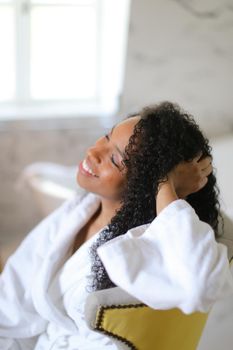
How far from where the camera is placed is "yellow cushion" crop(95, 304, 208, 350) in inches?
37.1

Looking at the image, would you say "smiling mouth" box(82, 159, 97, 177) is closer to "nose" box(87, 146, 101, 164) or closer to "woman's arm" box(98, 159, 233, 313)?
"nose" box(87, 146, 101, 164)

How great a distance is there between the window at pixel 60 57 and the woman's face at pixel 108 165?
837 mm

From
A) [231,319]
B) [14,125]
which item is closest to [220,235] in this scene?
[231,319]

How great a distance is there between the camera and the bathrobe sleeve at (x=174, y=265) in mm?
862

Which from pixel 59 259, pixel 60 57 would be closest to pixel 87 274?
pixel 59 259

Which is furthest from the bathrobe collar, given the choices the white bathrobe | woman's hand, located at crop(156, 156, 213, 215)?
woman's hand, located at crop(156, 156, 213, 215)

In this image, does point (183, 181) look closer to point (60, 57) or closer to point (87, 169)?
point (87, 169)

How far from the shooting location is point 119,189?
3.55 ft

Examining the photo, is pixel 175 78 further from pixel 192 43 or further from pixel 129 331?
pixel 129 331

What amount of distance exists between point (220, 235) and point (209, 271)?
0.87 feet

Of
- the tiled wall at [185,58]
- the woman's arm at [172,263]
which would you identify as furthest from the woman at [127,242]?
the tiled wall at [185,58]

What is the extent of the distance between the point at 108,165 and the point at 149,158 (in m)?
0.10

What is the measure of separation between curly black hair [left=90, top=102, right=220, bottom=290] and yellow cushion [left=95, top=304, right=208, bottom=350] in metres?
0.09

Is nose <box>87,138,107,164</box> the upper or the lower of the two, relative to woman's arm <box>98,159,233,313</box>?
upper
